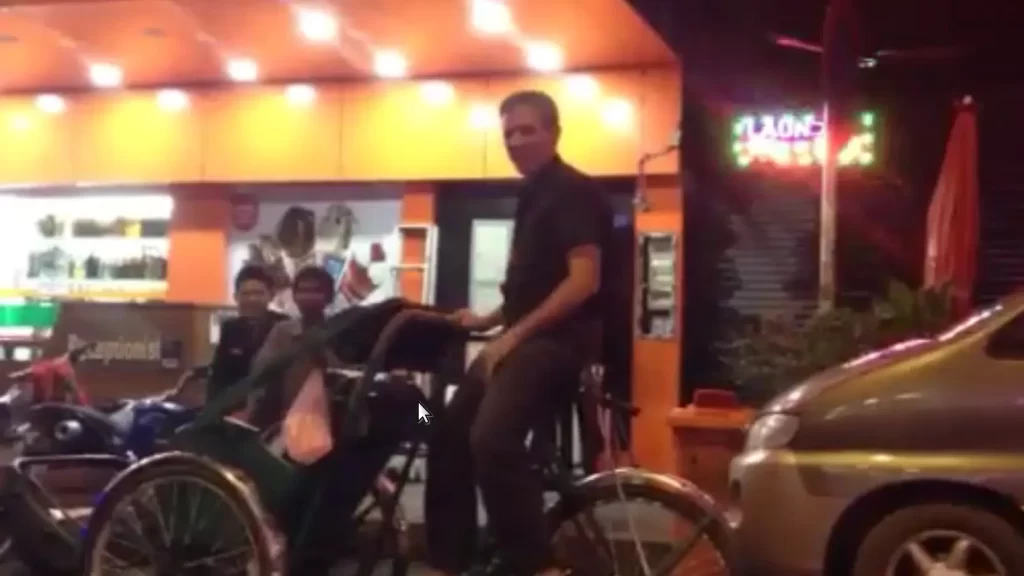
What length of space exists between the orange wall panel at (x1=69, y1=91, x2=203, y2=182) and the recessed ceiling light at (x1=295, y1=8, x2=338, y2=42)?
5.77 feet

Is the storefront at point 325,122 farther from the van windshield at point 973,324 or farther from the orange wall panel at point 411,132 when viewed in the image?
the van windshield at point 973,324

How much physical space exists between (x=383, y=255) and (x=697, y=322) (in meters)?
2.31

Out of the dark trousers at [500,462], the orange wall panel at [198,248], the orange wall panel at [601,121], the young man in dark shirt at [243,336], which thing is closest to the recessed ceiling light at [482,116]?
the orange wall panel at [601,121]

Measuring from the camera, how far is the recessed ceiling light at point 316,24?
8.13 metres

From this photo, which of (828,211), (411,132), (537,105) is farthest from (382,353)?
(411,132)

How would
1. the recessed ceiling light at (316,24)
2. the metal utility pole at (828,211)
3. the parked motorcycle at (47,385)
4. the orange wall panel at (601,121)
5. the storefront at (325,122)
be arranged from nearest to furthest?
the parked motorcycle at (47,385), the metal utility pole at (828,211), the recessed ceiling light at (316,24), the storefront at (325,122), the orange wall panel at (601,121)

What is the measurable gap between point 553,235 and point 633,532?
2.99 feet

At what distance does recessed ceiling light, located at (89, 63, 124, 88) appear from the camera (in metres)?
9.78

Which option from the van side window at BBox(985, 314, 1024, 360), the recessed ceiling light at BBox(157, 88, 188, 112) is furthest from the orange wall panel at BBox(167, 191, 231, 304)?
the van side window at BBox(985, 314, 1024, 360)

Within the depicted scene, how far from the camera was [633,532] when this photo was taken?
13.0 ft

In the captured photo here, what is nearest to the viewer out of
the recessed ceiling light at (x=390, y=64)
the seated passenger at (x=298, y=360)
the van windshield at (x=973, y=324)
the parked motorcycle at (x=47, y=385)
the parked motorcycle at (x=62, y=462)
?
the van windshield at (x=973, y=324)

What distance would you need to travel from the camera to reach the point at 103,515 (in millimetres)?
4262

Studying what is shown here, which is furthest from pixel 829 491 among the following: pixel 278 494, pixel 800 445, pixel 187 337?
pixel 187 337

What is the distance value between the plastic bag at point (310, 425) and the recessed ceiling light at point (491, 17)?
402cm
